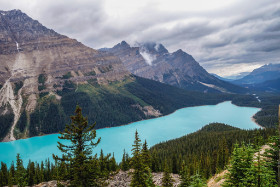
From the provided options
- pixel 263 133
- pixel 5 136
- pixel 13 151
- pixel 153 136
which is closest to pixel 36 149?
pixel 13 151

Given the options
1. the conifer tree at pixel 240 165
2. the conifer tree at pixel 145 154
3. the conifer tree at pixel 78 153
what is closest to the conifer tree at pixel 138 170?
the conifer tree at pixel 145 154

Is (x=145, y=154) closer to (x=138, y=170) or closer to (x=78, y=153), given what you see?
(x=138, y=170)

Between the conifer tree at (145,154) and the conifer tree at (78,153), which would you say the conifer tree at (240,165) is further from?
the conifer tree at (78,153)

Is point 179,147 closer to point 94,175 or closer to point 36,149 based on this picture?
point 94,175

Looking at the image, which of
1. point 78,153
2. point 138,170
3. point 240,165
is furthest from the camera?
point 138,170

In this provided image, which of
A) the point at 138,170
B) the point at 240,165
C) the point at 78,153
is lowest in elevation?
the point at 138,170

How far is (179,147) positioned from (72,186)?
87.5m

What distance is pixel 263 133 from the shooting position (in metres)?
103

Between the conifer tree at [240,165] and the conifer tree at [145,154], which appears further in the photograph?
the conifer tree at [145,154]

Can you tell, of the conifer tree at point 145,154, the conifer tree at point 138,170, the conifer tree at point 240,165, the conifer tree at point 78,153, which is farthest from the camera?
the conifer tree at point 145,154

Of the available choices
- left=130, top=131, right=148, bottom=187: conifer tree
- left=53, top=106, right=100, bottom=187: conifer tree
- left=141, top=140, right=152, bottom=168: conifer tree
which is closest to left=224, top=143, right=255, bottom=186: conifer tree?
left=130, top=131, right=148, bottom=187: conifer tree

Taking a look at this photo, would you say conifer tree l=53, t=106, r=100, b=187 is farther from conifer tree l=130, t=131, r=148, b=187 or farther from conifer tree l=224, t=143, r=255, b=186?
conifer tree l=224, t=143, r=255, b=186

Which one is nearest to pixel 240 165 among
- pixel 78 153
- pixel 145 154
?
pixel 78 153

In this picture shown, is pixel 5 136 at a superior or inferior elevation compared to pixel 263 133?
superior
